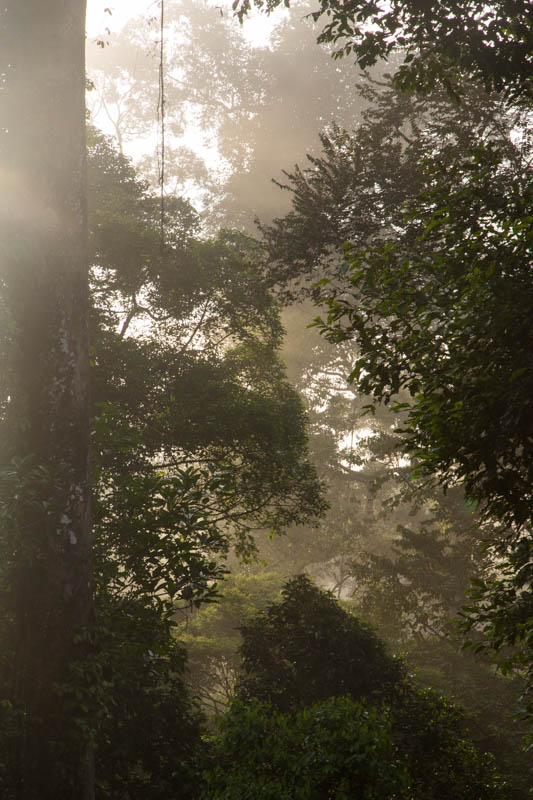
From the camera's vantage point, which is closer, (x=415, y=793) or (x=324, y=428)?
(x=415, y=793)

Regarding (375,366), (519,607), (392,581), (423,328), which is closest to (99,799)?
(519,607)

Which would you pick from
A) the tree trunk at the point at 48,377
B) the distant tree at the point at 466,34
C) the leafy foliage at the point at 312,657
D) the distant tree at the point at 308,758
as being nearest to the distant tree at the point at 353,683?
the leafy foliage at the point at 312,657

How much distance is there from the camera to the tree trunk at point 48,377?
250 inches

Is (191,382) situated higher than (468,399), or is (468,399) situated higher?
(191,382)

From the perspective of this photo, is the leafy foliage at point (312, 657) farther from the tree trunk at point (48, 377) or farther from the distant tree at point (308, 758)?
the tree trunk at point (48, 377)

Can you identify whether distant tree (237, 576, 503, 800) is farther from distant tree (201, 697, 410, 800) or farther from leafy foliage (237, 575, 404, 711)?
distant tree (201, 697, 410, 800)

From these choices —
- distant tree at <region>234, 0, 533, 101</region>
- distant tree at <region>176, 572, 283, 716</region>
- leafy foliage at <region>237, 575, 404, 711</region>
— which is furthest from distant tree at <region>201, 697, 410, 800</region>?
distant tree at <region>176, 572, 283, 716</region>

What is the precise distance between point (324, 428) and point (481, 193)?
1070 inches

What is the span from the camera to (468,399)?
5.28 meters

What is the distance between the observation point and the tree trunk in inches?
250

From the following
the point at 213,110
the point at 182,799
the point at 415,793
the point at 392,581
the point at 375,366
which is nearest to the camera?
the point at 375,366

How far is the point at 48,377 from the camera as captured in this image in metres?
7.05

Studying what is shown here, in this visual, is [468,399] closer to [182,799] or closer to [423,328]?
[423,328]

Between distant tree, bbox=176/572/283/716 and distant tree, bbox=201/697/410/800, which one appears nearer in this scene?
distant tree, bbox=201/697/410/800
